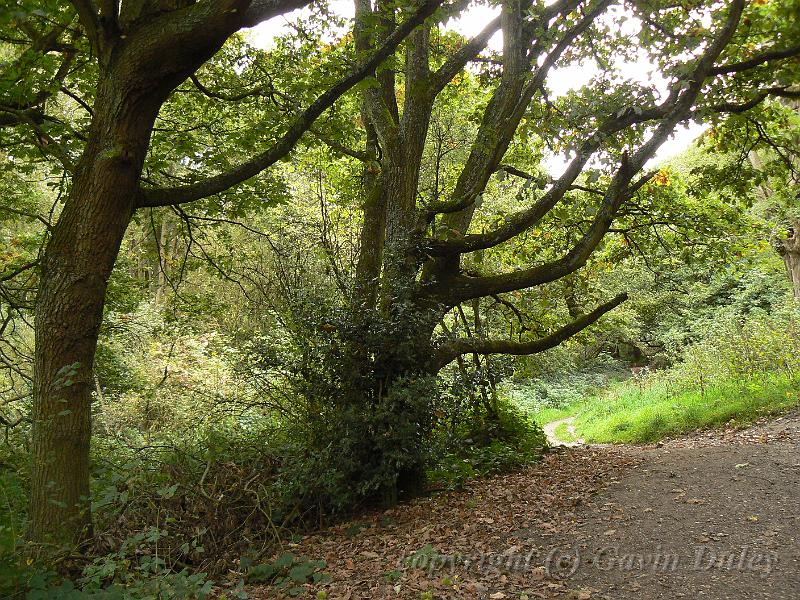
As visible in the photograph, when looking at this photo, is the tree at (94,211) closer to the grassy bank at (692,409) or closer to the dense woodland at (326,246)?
the dense woodland at (326,246)

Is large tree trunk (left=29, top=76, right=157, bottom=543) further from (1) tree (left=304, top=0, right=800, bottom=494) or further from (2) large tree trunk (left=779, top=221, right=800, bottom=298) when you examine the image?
(2) large tree trunk (left=779, top=221, right=800, bottom=298)

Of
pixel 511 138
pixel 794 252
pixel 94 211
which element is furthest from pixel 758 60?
pixel 794 252

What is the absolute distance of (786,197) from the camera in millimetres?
10000

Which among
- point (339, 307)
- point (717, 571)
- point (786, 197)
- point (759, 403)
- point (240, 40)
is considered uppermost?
point (240, 40)

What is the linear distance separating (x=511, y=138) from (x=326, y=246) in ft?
9.91

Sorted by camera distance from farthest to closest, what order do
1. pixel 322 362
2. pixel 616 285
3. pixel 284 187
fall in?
pixel 616 285 → pixel 284 187 → pixel 322 362

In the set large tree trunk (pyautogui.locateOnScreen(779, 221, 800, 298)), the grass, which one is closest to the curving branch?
the grass

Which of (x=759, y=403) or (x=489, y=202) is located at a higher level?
(x=489, y=202)

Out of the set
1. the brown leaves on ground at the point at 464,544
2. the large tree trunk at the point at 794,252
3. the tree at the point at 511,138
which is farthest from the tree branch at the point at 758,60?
the large tree trunk at the point at 794,252

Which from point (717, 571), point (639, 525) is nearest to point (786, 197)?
point (639, 525)

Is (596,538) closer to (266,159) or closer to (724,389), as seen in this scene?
(266,159)

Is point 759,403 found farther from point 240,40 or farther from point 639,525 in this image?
point 240,40

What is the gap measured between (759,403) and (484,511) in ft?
20.8

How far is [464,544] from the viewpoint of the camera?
491 centimetres
